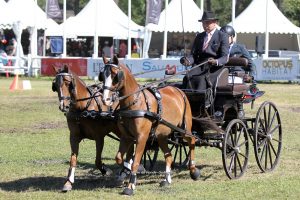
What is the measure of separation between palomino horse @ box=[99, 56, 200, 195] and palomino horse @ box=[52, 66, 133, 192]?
406 millimetres

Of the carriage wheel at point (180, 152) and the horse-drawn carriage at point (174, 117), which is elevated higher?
the horse-drawn carriage at point (174, 117)

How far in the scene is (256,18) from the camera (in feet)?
141

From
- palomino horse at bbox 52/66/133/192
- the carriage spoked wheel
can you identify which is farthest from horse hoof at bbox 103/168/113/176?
the carriage spoked wheel

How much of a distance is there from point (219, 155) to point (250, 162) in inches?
37.9

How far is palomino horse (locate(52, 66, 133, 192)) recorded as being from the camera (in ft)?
33.4

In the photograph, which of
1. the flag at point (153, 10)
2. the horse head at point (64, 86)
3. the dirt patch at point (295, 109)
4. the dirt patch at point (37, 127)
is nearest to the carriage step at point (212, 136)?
the horse head at point (64, 86)

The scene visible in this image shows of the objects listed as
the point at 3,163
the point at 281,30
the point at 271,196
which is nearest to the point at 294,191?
the point at 271,196

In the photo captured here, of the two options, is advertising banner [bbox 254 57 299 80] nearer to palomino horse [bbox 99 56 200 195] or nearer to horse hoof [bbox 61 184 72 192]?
palomino horse [bbox 99 56 200 195]

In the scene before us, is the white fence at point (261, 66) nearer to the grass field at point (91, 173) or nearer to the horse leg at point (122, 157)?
the grass field at point (91, 173)

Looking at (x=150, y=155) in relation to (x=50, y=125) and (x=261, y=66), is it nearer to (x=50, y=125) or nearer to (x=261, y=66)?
(x=50, y=125)

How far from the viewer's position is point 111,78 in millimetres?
9641

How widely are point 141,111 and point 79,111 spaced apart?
945 millimetres

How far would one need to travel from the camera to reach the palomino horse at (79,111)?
1020cm

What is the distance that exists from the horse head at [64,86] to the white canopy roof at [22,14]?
30183 millimetres
